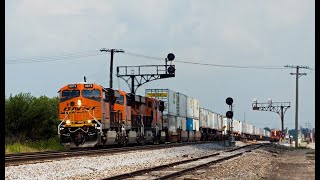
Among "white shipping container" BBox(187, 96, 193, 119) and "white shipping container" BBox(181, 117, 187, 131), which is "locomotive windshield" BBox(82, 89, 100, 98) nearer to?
"white shipping container" BBox(181, 117, 187, 131)

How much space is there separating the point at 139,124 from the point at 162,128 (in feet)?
21.4

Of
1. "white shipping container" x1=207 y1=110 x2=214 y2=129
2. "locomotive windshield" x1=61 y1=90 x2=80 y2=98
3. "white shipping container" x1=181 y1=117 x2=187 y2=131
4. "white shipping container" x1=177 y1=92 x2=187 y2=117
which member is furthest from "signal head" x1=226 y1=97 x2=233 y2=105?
"white shipping container" x1=207 y1=110 x2=214 y2=129

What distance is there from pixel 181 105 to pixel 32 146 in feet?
64.1

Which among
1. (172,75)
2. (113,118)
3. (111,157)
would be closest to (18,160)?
(111,157)

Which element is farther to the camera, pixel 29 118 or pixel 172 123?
pixel 172 123

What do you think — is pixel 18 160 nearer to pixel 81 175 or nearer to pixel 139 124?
pixel 81 175

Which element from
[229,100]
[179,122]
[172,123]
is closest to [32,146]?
[172,123]

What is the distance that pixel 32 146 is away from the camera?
29844mm

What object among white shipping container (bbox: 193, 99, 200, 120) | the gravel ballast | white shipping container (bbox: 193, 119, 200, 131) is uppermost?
white shipping container (bbox: 193, 99, 200, 120)

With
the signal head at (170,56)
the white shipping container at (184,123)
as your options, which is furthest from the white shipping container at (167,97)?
the signal head at (170,56)

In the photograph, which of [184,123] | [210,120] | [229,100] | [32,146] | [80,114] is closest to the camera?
[80,114]

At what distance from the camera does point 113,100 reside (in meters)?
30.6

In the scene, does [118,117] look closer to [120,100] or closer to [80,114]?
[120,100]

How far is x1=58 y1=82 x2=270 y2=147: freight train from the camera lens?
2739 centimetres
